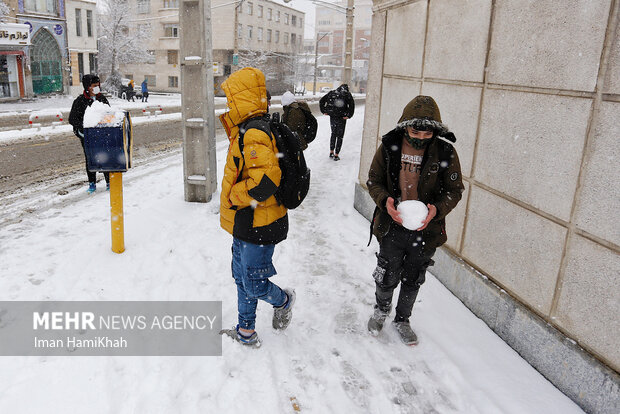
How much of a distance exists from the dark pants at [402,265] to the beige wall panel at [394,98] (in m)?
2.52

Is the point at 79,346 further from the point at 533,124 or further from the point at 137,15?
the point at 137,15

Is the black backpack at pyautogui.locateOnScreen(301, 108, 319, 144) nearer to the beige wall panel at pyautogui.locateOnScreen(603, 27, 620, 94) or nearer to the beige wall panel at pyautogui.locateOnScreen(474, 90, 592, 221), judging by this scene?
the beige wall panel at pyautogui.locateOnScreen(474, 90, 592, 221)

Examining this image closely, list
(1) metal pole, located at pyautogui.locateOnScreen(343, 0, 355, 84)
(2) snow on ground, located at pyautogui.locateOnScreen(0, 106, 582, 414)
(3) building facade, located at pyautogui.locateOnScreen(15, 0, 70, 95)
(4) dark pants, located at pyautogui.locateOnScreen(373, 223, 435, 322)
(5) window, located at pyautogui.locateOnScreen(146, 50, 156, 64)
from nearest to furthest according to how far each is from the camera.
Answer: (2) snow on ground, located at pyautogui.locateOnScreen(0, 106, 582, 414)
(4) dark pants, located at pyautogui.locateOnScreen(373, 223, 435, 322)
(1) metal pole, located at pyautogui.locateOnScreen(343, 0, 355, 84)
(3) building facade, located at pyautogui.locateOnScreen(15, 0, 70, 95)
(5) window, located at pyautogui.locateOnScreen(146, 50, 156, 64)

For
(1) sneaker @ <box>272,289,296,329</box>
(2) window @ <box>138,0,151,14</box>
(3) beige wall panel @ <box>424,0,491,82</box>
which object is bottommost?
(1) sneaker @ <box>272,289,296,329</box>

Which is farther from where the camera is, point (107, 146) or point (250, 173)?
point (107, 146)

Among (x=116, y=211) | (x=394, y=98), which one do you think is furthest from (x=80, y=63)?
(x=394, y=98)

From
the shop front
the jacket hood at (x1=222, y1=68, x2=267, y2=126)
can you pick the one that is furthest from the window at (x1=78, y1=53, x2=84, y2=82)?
the jacket hood at (x1=222, y1=68, x2=267, y2=126)

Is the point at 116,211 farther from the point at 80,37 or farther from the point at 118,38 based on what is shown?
the point at 118,38

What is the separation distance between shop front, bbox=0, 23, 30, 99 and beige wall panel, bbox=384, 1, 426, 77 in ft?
93.6

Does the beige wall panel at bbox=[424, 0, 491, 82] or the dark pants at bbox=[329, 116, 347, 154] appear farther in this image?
the dark pants at bbox=[329, 116, 347, 154]

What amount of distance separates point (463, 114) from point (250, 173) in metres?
2.47

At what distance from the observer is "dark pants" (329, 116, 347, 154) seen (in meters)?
10.2

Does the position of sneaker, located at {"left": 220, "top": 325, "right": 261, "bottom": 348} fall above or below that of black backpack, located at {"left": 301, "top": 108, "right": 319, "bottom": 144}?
below

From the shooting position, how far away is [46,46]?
105 ft
